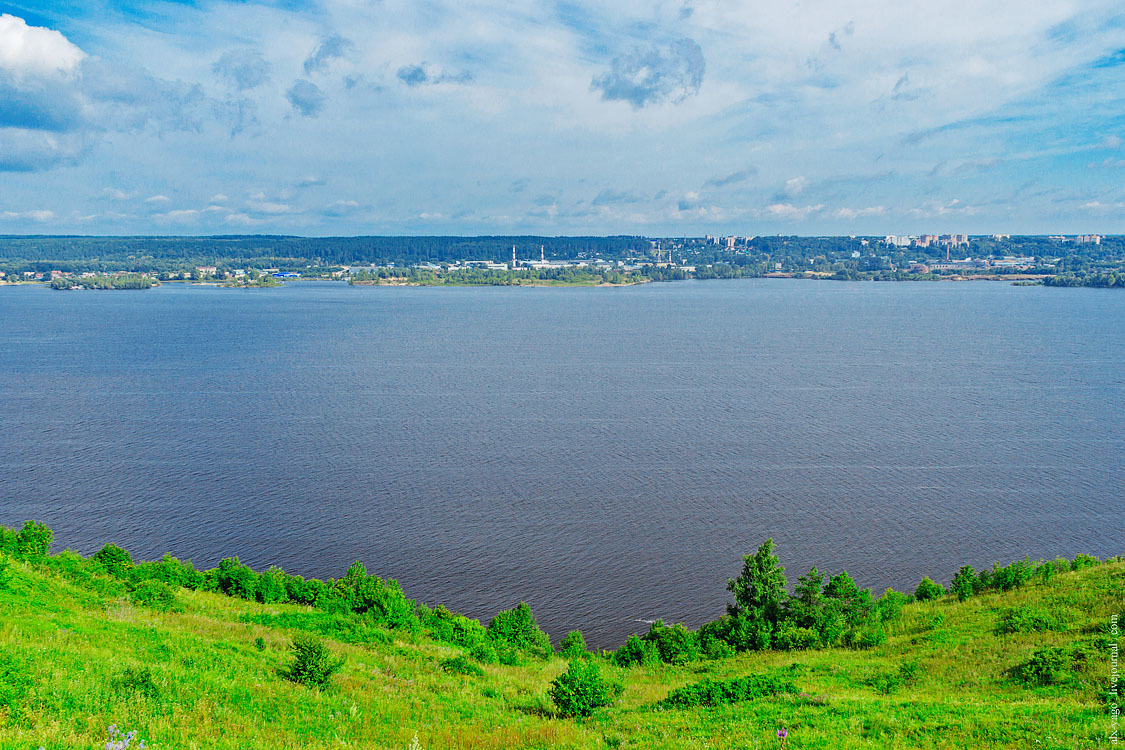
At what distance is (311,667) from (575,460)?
1328 inches

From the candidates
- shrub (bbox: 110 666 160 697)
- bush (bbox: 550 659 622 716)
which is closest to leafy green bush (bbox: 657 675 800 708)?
bush (bbox: 550 659 622 716)

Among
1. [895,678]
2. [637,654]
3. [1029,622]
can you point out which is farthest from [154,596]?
[1029,622]

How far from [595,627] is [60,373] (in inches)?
2737

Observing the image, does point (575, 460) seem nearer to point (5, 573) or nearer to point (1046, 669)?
point (5, 573)

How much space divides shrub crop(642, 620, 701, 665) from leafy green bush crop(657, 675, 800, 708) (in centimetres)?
706

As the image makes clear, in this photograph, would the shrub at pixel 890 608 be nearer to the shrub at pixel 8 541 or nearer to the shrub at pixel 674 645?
the shrub at pixel 674 645

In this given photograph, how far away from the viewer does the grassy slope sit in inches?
387

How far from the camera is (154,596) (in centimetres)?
2039

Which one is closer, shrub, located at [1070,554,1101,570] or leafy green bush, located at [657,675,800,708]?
leafy green bush, located at [657,675,800,708]

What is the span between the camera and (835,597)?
24.8 metres

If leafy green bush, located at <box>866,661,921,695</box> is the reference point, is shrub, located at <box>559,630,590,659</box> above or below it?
below

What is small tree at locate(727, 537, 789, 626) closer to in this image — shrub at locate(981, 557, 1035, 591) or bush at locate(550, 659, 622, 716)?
shrub at locate(981, 557, 1035, 591)

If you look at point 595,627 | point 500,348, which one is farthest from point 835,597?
point 500,348

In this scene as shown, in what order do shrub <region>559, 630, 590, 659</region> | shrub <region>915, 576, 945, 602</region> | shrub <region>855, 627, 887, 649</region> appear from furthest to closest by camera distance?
shrub <region>915, 576, 945, 602</region> < shrub <region>559, 630, 590, 659</region> < shrub <region>855, 627, 887, 649</region>
